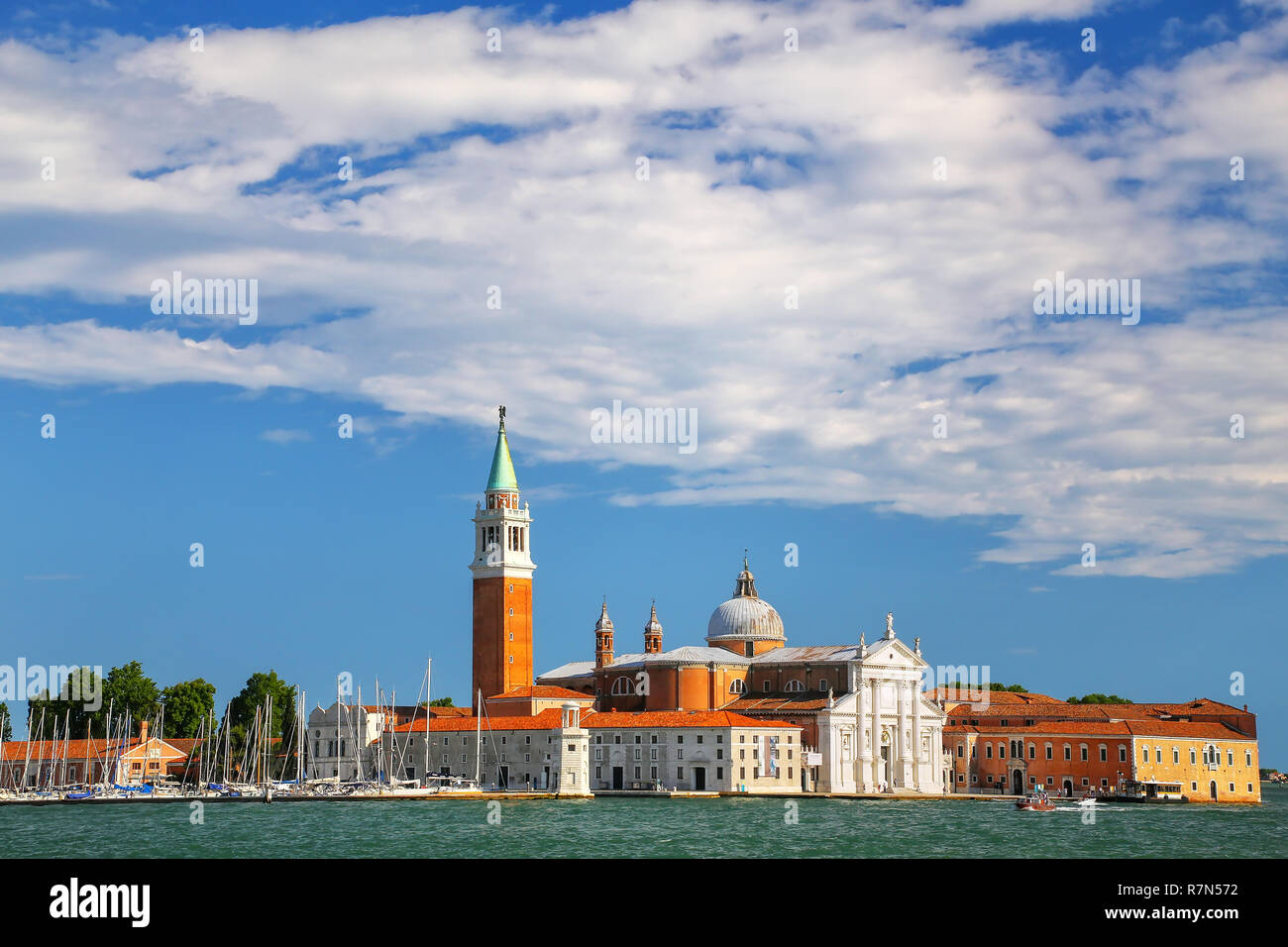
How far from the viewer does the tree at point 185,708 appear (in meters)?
87.1

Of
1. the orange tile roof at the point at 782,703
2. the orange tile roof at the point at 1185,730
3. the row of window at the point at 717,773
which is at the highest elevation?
the orange tile roof at the point at 782,703

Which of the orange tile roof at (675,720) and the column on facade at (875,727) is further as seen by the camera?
the column on facade at (875,727)

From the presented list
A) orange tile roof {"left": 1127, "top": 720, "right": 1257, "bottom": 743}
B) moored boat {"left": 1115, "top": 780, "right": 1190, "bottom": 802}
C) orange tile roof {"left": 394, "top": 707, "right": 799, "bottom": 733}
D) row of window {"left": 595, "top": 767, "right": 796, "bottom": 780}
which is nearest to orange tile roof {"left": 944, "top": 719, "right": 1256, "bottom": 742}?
orange tile roof {"left": 1127, "top": 720, "right": 1257, "bottom": 743}

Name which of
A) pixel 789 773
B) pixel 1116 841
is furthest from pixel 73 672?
pixel 1116 841

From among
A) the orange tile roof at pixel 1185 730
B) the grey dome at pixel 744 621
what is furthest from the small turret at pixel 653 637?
the orange tile roof at pixel 1185 730

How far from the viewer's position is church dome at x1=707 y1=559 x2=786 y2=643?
81312 mm

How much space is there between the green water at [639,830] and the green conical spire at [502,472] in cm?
1933

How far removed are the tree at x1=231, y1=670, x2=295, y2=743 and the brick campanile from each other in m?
14.0

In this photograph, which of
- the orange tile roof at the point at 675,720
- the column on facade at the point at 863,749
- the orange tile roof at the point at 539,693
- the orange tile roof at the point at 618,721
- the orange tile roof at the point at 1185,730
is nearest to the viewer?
the orange tile roof at the point at 675,720

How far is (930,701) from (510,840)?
134 ft

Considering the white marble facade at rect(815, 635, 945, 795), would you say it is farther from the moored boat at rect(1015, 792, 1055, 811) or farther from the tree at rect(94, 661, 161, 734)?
the tree at rect(94, 661, 161, 734)

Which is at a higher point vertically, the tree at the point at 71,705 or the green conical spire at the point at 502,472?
the green conical spire at the point at 502,472

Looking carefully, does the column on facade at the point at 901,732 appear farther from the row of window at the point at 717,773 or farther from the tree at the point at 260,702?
the tree at the point at 260,702
